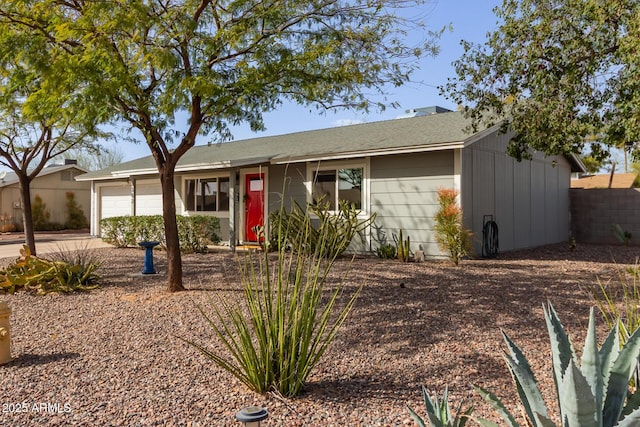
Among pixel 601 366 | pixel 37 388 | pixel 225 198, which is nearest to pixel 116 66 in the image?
pixel 37 388

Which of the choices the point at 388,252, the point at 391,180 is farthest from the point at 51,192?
the point at 388,252

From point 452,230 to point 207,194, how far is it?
865cm

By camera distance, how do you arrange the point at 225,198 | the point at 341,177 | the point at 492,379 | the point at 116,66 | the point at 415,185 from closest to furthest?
the point at 492,379, the point at 116,66, the point at 415,185, the point at 341,177, the point at 225,198

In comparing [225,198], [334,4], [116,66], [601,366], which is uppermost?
[334,4]

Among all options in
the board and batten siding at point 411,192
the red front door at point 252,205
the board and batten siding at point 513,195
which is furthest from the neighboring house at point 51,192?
the board and batten siding at point 513,195

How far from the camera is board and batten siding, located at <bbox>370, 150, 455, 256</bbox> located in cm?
1097

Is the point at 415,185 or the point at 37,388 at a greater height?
the point at 415,185

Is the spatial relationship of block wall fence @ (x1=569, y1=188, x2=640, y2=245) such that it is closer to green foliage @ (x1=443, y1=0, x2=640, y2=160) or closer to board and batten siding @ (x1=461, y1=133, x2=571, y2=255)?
board and batten siding @ (x1=461, y1=133, x2=571, y2=255)

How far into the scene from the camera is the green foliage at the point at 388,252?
11.4 metres

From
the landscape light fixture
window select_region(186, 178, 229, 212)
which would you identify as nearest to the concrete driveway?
window select_region(186, 178, 229, 212)

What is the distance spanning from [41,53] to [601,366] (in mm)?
7115

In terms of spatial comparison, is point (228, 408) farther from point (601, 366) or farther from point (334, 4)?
point (334, 4)

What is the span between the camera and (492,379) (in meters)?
3.88

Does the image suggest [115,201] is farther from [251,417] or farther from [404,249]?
[251,417]
